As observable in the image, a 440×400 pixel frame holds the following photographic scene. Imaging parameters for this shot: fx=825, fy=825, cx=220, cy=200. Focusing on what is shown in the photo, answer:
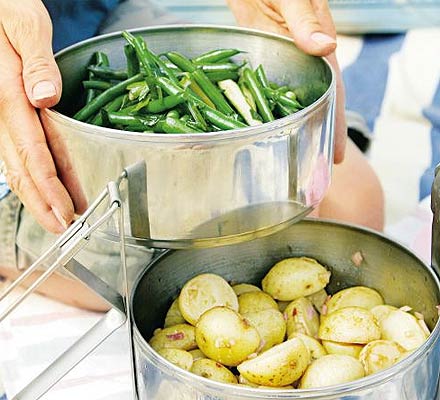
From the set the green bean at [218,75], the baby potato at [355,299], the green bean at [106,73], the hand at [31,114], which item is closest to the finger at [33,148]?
the hand at [31,114]

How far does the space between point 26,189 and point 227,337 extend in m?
0.28

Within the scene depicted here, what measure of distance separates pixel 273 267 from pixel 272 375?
236 millimetres

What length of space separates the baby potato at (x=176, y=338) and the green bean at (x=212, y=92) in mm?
243

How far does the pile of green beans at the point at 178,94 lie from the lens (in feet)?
2.82

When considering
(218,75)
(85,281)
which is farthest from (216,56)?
(85,281)

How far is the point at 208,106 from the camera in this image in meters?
0.89

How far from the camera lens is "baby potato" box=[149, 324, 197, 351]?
0.89m

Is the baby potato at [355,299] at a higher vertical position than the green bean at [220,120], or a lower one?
lower

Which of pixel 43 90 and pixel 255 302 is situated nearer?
pixel 43 90

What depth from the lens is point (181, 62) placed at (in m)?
0.97

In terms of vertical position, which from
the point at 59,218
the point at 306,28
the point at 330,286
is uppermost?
the point at 306,28

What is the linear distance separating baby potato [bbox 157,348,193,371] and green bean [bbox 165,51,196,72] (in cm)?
32

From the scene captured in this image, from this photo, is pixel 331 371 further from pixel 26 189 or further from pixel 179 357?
pixel 26 189

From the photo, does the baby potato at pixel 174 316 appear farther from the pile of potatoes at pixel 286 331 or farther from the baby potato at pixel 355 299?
the baby potato at pixel 355 299
